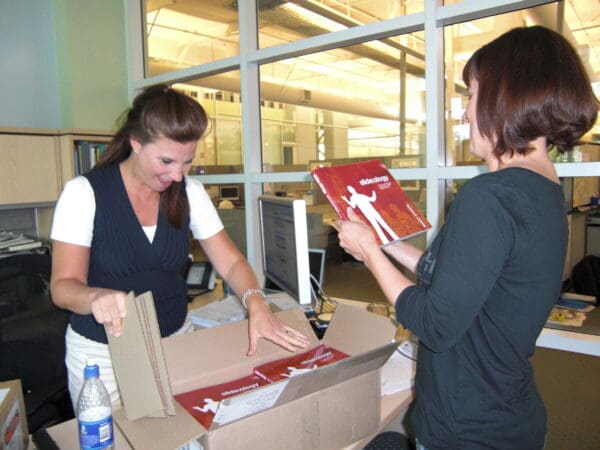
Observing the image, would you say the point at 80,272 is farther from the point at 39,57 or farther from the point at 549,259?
the point at 39,57

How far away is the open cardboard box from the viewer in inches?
32.2

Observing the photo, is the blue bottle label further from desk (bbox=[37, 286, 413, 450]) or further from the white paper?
the white paper

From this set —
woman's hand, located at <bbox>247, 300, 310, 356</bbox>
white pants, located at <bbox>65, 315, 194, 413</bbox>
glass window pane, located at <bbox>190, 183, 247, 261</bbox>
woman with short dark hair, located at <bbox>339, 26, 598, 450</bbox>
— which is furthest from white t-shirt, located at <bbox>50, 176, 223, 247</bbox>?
glass window pane, located at <bbox>190, 183, 247, 261</bbox>

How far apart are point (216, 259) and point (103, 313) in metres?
0.65

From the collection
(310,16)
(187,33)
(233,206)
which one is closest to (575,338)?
(233,206)

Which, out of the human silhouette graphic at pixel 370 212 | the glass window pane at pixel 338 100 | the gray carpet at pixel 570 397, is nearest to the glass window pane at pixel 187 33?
the glass window pane at pixel 338 100

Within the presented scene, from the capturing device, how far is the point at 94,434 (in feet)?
2.75

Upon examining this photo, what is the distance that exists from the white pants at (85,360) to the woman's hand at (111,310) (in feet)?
1.50

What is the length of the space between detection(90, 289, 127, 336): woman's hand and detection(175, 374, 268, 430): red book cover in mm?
244

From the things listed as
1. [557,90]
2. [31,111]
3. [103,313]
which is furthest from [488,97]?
[31,111]

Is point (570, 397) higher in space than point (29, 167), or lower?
lower

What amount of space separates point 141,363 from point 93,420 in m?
0.17

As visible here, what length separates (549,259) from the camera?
0.76 metres

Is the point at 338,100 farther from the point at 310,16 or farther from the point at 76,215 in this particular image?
the point at 76,215
